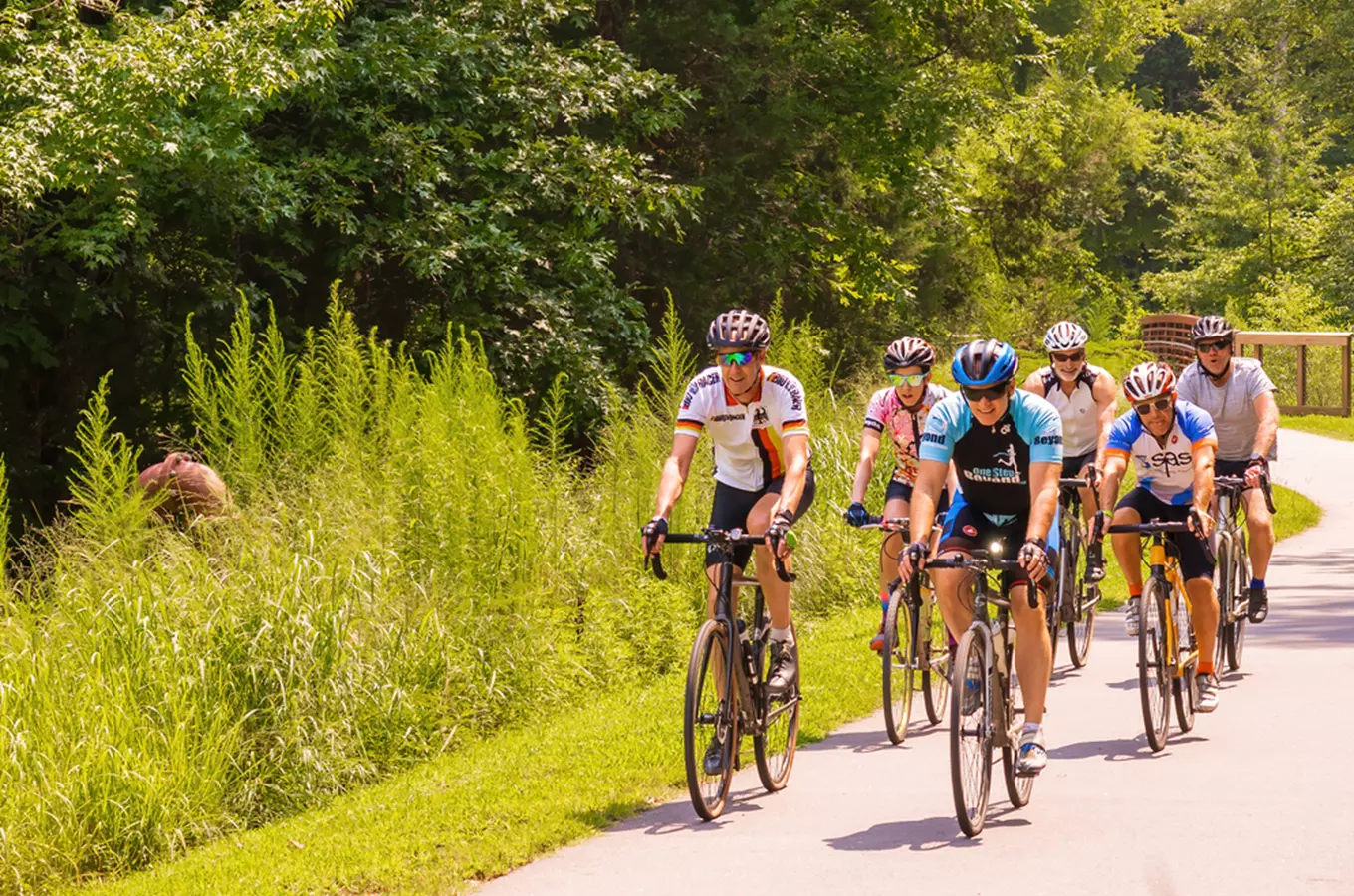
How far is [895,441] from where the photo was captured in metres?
11.2

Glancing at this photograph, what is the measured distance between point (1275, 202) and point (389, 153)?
37.9 metres

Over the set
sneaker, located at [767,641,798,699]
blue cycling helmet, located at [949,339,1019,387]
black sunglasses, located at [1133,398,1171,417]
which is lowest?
sneaker, located at [767,641,798,699]

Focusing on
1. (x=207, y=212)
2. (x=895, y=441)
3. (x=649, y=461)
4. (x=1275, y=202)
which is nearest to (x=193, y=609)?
(x=895, y=441)

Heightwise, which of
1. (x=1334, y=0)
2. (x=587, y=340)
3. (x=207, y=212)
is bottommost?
(x=587, y=340)

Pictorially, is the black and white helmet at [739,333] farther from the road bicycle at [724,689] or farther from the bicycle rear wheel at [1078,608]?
the bicycle rear wheel at [1078,608]

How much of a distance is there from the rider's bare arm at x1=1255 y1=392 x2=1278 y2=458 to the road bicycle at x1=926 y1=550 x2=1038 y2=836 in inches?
175

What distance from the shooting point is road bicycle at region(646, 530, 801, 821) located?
26.6 feet

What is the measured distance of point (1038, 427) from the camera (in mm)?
8336

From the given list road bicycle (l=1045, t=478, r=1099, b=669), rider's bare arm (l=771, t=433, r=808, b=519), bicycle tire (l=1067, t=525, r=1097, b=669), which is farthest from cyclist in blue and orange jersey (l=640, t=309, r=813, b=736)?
bicycle tire (l=1067, t=525, r=1097, b=669)

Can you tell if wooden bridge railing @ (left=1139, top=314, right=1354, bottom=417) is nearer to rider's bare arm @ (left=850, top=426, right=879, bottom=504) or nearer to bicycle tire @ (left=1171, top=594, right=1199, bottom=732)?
rider's bare arm @ (left=850, top=426, right=879, bottom=504)

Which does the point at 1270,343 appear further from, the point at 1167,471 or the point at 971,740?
the point at 971,740

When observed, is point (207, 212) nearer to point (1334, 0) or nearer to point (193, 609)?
point (193, 609)

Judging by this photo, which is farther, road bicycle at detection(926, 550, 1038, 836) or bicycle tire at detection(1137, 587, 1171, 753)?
bicycle tire at detection(1137, 587, 1171, 753)

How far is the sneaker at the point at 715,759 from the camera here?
8273 millimetres
